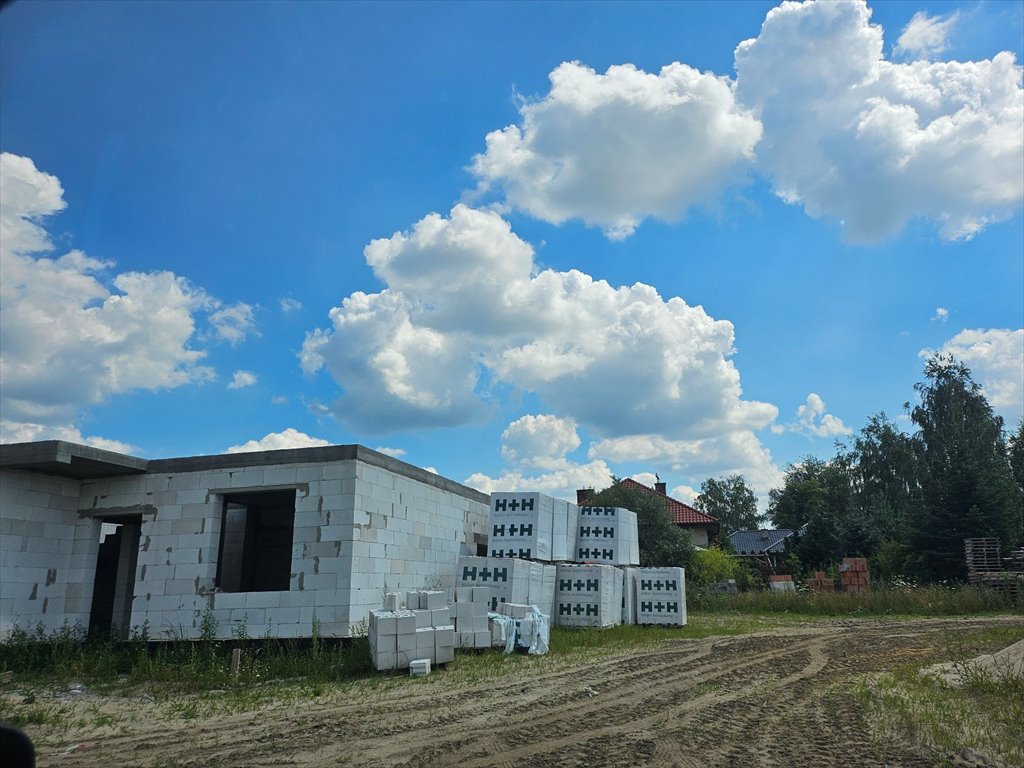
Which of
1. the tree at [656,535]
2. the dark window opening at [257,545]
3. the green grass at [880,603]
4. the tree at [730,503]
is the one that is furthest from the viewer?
the tree at [730,503]

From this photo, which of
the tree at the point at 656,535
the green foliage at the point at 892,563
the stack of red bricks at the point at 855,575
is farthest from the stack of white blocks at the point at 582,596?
the green foliage at the point at 892,563

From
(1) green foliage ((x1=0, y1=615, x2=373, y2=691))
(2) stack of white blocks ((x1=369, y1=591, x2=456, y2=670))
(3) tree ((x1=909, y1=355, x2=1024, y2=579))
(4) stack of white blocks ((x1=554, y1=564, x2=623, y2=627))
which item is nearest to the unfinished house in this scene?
(1) green foliage ((x1=0, y1=615, x2=373, y2=691))

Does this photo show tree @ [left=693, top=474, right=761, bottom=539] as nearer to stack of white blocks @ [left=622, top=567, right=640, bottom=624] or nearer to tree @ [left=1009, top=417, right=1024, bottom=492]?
tree @ [left=1009, top=417, right=1024, bottom=492]

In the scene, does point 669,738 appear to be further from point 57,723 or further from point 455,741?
point 57,723

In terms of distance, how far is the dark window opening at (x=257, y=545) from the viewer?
61.0 ft

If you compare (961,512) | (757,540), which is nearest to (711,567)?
(961,512)

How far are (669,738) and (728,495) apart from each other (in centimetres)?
7350

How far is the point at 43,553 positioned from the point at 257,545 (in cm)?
551

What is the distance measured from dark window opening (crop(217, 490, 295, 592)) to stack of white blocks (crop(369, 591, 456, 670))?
23.1ft

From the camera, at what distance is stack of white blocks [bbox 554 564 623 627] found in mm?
17953

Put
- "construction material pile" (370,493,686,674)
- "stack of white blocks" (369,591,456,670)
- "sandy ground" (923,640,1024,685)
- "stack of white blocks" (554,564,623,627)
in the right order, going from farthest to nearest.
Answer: "stack of white blocks" (554,564,623,627) → "construction material pile" (370,493,686,674) → "stack of white blocks" (369,591,456,670) → "sandy ground" (923,640,1024,685)

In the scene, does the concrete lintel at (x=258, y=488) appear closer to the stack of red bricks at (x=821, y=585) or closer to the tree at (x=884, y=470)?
the stack of red bricks at (x=821, y=585)

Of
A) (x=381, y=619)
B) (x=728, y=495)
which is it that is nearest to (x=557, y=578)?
(x=381, y=619)

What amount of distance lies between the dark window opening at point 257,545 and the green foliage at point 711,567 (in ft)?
59.2
